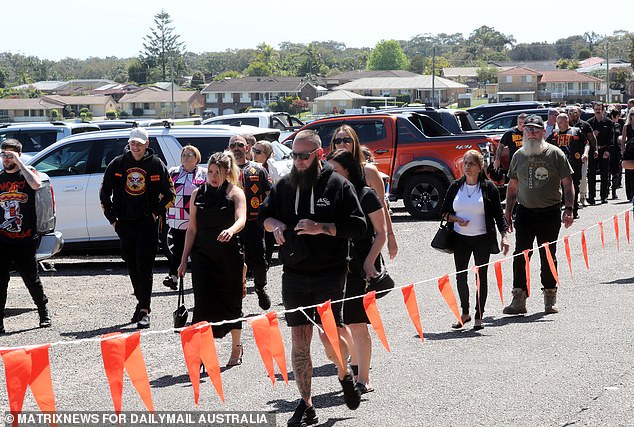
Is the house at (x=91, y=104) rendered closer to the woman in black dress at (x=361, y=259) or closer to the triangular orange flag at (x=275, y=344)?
the woman in black dress at (x=361, y=259)

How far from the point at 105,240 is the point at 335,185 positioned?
27.3ft

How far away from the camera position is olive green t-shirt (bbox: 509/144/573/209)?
10.8m

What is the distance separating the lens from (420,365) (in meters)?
8.51

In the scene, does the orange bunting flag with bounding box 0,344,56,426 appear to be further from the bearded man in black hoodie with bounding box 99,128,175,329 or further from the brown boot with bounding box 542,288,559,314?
the brown boot with bounding box 542,288,559,314

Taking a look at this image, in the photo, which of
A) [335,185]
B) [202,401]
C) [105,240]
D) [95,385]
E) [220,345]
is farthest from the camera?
[105,240]

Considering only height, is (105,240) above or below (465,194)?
below

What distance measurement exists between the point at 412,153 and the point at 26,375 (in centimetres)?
1443

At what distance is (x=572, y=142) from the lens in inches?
732

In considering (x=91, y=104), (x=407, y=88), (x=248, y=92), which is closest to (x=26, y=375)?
(x=248, y=92)

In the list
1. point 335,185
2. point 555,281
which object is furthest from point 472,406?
point 555,281

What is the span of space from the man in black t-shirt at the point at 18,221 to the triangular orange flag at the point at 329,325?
4.72 meters

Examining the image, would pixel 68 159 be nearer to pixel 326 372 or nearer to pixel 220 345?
pixel 220 345

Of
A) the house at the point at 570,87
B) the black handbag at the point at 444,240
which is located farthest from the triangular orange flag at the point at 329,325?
the house at the point at 570,87

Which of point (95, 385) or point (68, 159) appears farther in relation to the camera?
point (68, 159)
